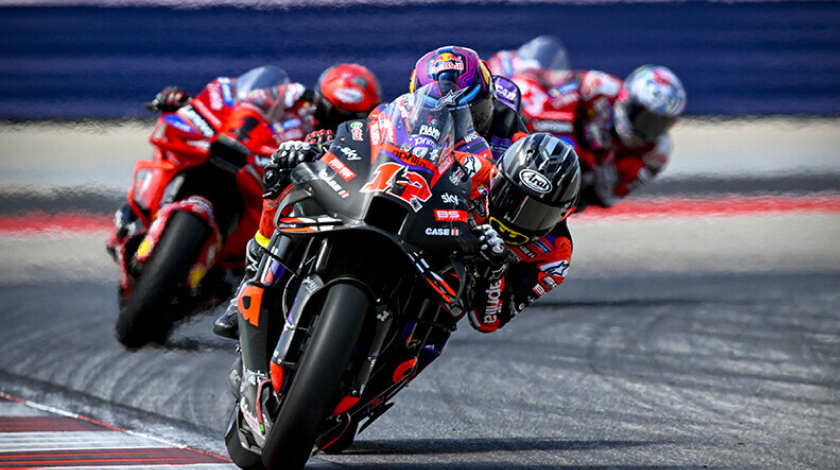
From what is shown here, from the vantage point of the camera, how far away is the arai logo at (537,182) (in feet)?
13.4

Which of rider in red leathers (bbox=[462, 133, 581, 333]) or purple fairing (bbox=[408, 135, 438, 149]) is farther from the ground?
purple fairing (bbox=[408, 135, 438, 149])

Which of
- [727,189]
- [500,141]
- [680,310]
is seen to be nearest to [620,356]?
[680,310]

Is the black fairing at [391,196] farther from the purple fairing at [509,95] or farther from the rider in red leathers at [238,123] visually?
the rider in red leathers at [238,123]

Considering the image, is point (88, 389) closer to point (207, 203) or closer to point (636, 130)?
point (207, 203)

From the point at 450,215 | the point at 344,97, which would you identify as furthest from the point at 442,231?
the point at 344,97

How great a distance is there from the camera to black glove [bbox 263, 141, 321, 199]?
12.5 ft

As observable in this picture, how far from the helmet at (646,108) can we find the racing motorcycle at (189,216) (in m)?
2.82

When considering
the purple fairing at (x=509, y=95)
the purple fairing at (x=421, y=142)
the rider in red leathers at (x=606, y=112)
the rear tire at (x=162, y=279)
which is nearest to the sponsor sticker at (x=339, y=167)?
the purple fairing at (x=421, y=142)

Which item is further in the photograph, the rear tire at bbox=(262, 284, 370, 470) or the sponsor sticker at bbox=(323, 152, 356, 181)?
the sponsor sticker at bbox=(323, 152, 356, 181)

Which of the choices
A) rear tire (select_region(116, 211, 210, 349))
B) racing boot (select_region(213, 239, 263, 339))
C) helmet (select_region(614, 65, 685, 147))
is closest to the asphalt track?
rear tire (select_region(116, 211, 210, 349))

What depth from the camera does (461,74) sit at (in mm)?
4348

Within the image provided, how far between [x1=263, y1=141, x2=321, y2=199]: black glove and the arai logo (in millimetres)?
758

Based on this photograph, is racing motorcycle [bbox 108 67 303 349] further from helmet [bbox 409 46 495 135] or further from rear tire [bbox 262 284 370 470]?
rear tire [bbox 262 284 370 470]

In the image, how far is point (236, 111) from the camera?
6.27m
